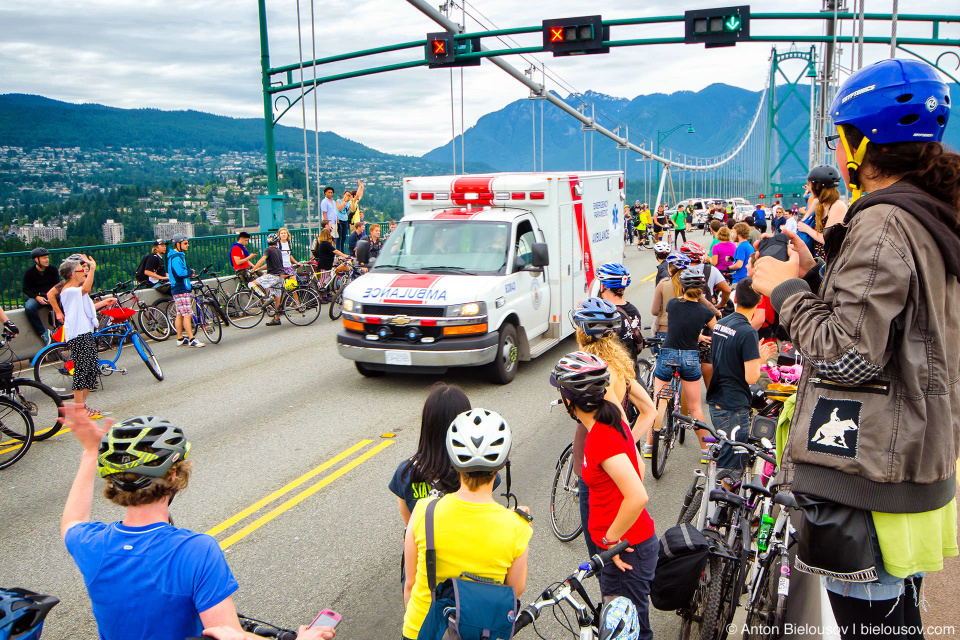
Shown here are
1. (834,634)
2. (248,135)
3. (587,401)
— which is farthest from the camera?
(248,135)

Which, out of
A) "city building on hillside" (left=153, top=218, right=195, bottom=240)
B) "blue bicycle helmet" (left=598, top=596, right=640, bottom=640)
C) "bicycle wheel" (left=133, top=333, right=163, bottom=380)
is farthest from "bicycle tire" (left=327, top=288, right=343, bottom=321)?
"blue bicycle helmet" (left=598, top=596, right=640, bottom=640)

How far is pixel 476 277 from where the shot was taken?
10203mm

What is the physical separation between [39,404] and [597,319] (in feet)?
25.9

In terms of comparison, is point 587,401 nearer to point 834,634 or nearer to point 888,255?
point 834,634

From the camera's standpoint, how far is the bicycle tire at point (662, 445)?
6703 mm

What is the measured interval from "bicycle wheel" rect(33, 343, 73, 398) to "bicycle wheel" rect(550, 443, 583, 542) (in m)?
7.37

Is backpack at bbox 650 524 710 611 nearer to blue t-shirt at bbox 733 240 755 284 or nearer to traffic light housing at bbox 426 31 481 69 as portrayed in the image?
blue t-shirt at bbox 733 240 755 284

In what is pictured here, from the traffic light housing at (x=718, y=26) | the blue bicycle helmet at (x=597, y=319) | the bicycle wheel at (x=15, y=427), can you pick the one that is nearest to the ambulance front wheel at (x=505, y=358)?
the blue bicycle helmet at (x=597, y=319)

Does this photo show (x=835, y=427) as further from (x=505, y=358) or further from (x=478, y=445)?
(x=505, y=358)

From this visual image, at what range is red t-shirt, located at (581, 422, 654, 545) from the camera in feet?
11.1

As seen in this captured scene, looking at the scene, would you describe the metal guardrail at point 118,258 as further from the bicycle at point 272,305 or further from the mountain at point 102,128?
the mountain at point 102,128

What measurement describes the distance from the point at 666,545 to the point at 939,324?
1.94 m

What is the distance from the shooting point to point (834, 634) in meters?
2.84

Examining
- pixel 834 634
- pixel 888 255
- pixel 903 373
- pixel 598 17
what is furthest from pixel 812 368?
pixel 598 17
